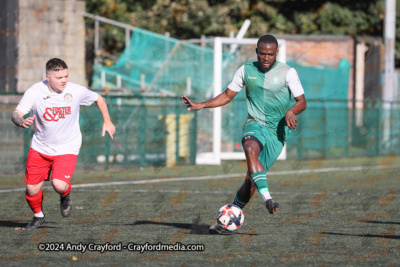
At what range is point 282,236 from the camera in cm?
802

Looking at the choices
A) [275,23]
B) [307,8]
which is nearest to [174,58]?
[275,23]

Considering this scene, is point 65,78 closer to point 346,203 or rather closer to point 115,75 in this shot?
point 346,203

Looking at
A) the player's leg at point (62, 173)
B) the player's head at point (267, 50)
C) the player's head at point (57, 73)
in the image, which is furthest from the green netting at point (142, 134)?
the player's head at point (267, 50)

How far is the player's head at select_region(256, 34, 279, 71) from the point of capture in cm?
810

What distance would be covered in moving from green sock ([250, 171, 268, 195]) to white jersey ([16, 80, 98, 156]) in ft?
7.16

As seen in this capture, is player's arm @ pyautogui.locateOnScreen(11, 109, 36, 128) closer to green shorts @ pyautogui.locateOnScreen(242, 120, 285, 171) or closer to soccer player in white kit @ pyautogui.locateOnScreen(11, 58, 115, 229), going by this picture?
soccer player in white kit @ pyautogui.locateOnScreen(11, 58, 115, 229)

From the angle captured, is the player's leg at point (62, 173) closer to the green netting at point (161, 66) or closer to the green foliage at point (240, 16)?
the green netting at point (161, 66)

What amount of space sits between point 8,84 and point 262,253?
42.4 feet

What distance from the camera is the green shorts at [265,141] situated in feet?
27.1

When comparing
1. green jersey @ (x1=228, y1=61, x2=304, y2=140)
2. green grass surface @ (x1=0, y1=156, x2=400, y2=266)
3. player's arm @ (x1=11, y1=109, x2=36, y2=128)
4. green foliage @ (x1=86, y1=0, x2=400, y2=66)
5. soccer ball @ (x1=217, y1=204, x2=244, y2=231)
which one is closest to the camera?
green grass surface @ (x1=0, y1=156, x2=400, y2=266)

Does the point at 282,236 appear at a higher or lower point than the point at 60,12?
lower

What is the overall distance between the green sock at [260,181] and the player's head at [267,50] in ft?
3.91

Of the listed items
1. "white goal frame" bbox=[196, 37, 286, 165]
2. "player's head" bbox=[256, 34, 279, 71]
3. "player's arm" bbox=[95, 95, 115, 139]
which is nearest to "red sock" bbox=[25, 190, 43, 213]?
"player's arm" bbox=[95, 95, 115, 139]

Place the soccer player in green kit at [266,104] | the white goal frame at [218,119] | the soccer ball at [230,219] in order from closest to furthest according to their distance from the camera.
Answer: the soccer ball at [230,219] → the soccer player in green kit at [266,104] → the white goal frame at [218,119]
